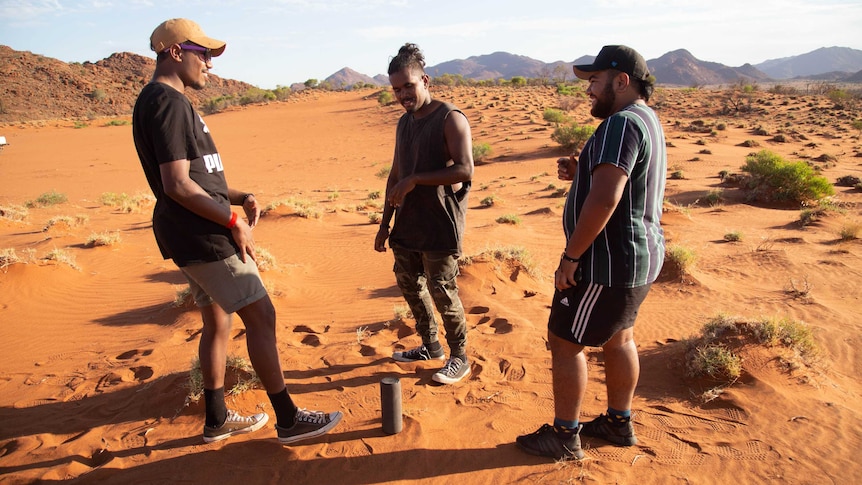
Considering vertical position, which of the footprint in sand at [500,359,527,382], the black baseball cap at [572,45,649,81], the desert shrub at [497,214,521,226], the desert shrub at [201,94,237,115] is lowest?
the footprint in sand at [500,359,527,382]

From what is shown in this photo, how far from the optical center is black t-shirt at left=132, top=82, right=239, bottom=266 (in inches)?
89.0

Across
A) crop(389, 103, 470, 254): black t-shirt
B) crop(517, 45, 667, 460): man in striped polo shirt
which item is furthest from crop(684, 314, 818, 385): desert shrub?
crop(389, 103, 470, 254): black t-shirt

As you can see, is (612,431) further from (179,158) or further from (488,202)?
(488,202)

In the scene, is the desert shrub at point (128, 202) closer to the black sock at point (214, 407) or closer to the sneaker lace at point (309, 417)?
the black sock at point (214, 407)

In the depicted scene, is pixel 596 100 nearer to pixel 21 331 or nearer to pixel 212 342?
pixel 212 342

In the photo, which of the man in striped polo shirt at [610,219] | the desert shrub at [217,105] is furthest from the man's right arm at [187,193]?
the desert shrub at [217,105]

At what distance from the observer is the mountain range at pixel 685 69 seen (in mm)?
107475

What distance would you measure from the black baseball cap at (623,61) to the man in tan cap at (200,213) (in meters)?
1.82

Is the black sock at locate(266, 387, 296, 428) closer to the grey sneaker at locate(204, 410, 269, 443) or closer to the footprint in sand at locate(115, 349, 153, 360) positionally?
the grey sneaker at locate(204, 410, 269, 443)

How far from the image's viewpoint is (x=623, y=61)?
2205 millimetres

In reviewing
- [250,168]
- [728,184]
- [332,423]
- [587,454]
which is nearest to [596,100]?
[587,454]

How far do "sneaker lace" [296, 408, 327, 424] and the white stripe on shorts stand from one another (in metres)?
1.51

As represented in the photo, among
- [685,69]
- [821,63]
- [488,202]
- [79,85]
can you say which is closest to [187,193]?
[488,202]

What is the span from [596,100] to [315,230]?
293 inches
